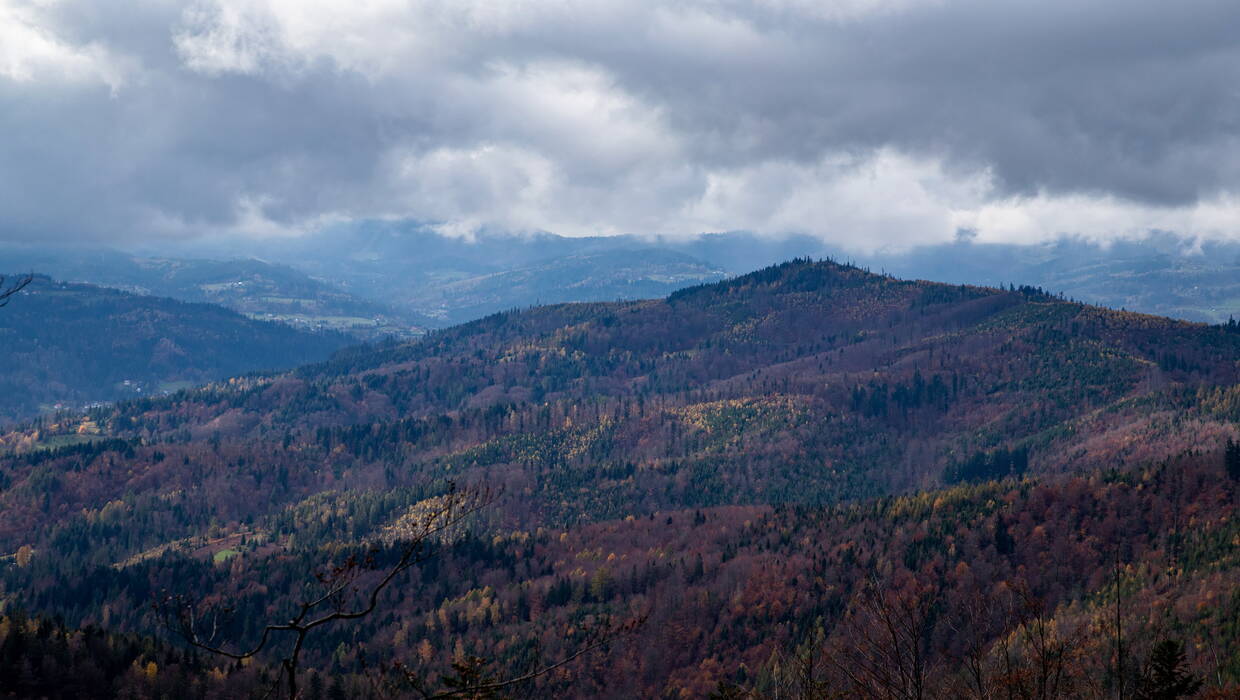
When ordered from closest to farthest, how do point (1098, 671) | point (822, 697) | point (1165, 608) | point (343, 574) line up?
point (343, 574)
point (822, 697)
point (1098, 671)
point (1165, 608)

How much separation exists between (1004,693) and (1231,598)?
149 m

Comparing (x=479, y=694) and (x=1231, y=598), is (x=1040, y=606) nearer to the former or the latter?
(x=479, y=694)

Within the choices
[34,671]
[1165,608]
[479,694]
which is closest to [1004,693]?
[479,694]

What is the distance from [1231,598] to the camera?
184375mm

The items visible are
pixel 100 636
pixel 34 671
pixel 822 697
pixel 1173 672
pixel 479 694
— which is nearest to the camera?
pixel 479 694

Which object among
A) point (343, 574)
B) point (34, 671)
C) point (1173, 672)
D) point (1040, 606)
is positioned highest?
point (343, 574)

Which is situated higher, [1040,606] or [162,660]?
[1040,606]

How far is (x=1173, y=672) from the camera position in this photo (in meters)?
58.5

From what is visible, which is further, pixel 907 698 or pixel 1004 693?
pixel 1004 693

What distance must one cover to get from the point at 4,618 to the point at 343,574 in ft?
649

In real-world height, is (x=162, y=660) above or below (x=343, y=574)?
below

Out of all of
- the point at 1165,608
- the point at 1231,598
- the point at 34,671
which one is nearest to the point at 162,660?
the point at 34,671

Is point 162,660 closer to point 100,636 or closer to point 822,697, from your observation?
point 100,636

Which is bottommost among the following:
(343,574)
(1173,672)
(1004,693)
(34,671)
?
(34,671)
